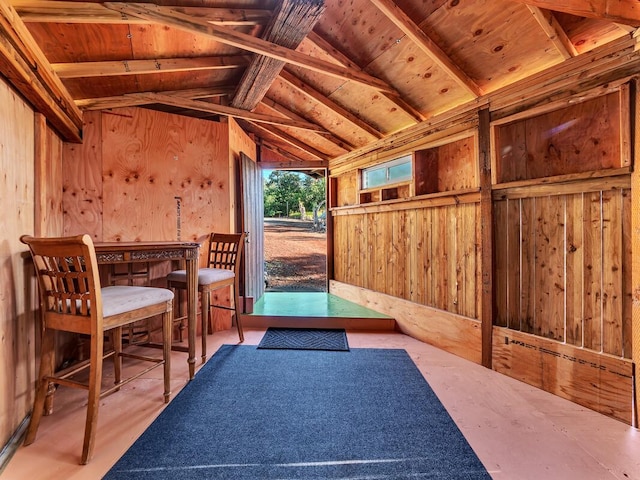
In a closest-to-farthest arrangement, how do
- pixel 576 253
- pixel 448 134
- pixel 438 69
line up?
pixel 576 253
pixel 438 69
pixel 448 134

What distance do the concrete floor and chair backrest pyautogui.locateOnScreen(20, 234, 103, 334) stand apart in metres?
0.58

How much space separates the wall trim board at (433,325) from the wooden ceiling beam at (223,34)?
2.24 metres

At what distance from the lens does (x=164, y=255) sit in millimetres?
1994

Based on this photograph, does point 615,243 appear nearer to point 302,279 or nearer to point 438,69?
point 438,69

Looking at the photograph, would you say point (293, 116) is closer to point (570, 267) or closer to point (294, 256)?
point (570, 267)

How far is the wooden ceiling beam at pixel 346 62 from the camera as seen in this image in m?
2.34

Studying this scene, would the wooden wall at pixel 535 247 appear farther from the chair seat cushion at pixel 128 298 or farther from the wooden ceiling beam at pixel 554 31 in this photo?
the chair seat cushion at pixel 128 298

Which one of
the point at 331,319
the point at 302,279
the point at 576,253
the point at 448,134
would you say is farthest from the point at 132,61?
the point at 302,279

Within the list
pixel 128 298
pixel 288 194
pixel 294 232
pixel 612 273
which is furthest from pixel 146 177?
pixel 288 194

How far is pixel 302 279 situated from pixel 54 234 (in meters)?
4.41

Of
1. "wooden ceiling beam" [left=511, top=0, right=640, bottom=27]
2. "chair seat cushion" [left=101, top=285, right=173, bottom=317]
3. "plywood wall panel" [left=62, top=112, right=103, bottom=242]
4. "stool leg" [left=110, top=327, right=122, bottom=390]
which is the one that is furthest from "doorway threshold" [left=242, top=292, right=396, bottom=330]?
"wooden ceiling beam" [left=511, top=0, right=640, bottom=27]

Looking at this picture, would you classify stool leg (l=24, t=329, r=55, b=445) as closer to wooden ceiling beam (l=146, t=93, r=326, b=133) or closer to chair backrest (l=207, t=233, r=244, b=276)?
chair backrest (l=207, t=233, r=244, b=276)

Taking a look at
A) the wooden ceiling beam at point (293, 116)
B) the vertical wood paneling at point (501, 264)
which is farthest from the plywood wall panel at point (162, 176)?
the vertical wood paneling at point (501, 264)

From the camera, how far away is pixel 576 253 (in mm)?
1841
